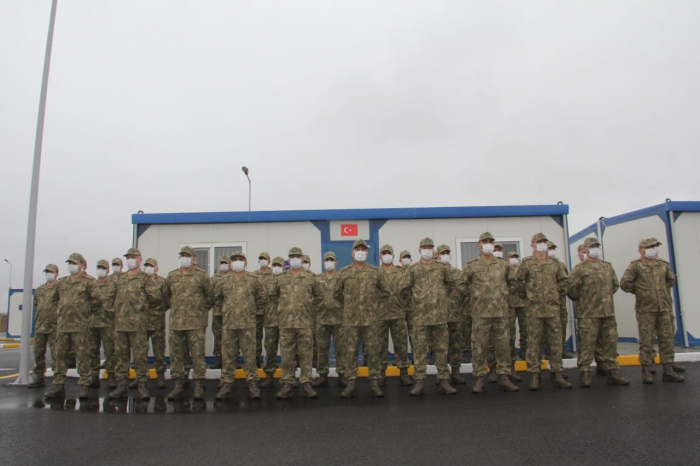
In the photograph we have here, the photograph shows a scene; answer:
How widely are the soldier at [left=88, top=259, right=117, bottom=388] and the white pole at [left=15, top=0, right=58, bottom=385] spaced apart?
1.14 m

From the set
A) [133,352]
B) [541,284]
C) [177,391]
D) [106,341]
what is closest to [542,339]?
[541,284]

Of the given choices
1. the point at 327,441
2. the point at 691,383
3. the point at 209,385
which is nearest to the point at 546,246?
the point at 691,383

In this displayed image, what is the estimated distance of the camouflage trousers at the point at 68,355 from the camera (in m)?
6.91

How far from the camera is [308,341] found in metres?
6.66

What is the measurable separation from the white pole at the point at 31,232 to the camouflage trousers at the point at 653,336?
9488 millimetres

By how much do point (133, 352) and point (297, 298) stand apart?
2.37m

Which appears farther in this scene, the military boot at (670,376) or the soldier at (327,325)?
the soldier at (327,325)

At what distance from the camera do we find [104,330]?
786 centimetres

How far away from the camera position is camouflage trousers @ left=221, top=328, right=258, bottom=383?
6.64 meters

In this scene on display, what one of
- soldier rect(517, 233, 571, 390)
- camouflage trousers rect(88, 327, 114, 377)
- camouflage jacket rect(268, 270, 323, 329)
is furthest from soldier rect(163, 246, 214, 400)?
soldier rect(517, 233, 571, 390)

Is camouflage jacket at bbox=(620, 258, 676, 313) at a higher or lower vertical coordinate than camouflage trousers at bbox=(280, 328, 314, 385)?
higher

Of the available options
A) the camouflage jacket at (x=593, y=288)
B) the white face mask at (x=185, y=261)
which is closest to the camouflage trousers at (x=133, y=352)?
the white face mask at (x=185, y=261)

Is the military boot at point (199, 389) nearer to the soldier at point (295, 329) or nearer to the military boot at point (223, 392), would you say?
the military boot at point (223, 392)

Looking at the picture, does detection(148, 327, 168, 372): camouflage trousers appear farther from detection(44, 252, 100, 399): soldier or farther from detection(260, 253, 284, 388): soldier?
detection(260, 253, 284, 388): soldier
